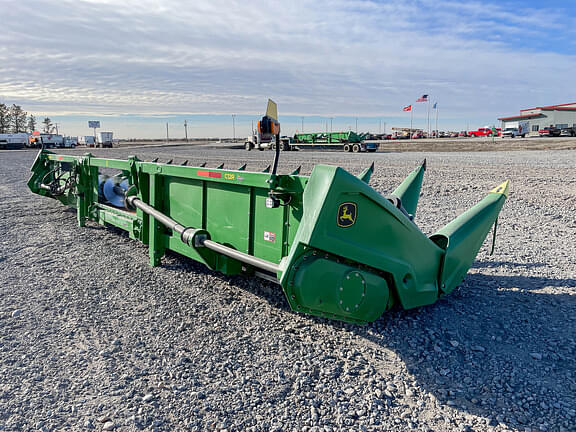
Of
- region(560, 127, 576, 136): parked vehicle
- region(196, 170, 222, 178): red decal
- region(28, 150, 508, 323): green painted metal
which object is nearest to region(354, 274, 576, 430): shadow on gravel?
region(28, 150, 508, 323): green painted metal

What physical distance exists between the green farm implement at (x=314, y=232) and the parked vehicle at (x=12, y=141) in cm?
5368

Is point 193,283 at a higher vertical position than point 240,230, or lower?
lower

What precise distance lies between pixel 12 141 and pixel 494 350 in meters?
58.3

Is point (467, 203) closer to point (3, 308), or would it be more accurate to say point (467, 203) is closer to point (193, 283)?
point (193, 283)

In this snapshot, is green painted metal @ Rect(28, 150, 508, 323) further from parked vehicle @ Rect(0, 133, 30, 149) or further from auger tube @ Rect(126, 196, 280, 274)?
parked vehicle @ Rect(0, 133, 30, 149)

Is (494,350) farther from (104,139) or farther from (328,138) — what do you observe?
(104,139)

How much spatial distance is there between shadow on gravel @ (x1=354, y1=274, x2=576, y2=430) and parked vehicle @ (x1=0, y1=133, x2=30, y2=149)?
5743cm

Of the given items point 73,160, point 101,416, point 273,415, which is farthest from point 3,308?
point 73,160

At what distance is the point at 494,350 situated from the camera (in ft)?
10.4

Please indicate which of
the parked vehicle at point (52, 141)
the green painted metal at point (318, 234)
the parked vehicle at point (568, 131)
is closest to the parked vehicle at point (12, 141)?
the parked vehicle at point (52, 141)

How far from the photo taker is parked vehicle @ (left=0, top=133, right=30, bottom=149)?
50.1 meters

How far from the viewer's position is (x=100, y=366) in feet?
9.82

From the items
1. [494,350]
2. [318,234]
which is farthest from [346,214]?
[494,350]

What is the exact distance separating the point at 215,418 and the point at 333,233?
51.0 inches
